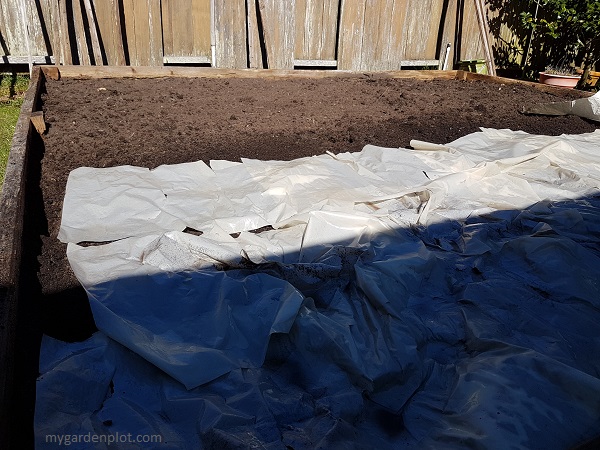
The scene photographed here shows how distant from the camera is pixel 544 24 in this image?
822 centimetres

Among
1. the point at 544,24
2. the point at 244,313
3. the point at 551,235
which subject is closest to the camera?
the point at 244,313

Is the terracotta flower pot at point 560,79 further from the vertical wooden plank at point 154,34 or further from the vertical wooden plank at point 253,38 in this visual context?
the vertical wooden plank at point 154,34

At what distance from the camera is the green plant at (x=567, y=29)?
726 centimetres

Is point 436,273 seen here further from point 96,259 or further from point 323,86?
point 323,86

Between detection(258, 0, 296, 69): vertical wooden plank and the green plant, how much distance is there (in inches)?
161

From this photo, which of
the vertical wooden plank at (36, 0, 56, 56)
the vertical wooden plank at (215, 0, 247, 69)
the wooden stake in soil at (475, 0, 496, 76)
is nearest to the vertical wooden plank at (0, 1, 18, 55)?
the vertical wooden plank at (36, 0, 56, 56)

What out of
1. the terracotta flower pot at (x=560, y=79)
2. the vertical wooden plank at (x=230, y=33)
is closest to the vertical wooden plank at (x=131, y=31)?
the vertical wooden plank at (x=230, y=33)

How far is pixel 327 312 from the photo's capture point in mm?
1932

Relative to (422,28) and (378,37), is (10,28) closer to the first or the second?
(378,37)

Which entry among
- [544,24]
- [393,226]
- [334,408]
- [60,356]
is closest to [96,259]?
[60,356]

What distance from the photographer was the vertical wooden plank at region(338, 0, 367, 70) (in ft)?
22.7

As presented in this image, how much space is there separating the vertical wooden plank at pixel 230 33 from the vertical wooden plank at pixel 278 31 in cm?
32

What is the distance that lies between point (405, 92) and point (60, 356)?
4884mm

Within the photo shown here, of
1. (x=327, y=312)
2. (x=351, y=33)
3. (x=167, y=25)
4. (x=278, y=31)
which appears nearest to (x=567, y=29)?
(x=351, y=33)
